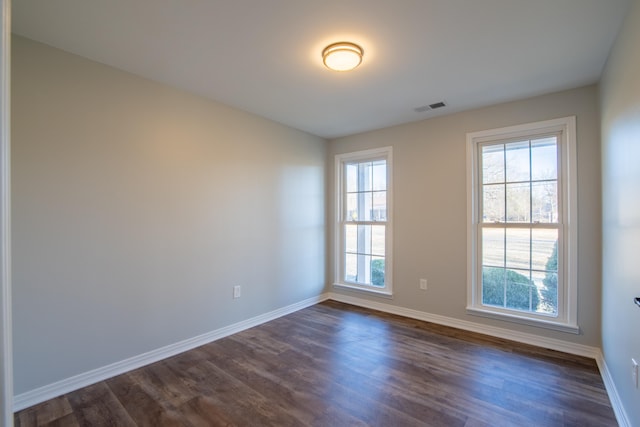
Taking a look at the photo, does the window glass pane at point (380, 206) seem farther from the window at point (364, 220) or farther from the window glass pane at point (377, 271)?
the window glass pane at point (377, 271)

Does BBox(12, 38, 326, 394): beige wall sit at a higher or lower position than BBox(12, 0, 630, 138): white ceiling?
lower

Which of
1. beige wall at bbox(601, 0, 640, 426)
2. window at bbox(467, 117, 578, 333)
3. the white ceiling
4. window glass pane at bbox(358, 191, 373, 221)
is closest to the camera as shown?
beige wall at bbox(601, 0, 640, 426)

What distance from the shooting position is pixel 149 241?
261 centimetres

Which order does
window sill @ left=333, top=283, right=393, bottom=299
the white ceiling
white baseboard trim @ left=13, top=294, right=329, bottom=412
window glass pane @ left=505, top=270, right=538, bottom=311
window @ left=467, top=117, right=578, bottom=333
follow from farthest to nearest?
window sill @ left=333, top=283, right=393, bottom=299 → window glass pane @ left=505, top=270, right=538, bottom=311 → window @ left=467, top=117, right=578, bottom=333 → white baseboard trim @ left=13, top=294, right=329, bottom=412 → the white ceiling

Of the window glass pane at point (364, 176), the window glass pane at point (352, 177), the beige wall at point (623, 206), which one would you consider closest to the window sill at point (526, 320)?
the beige wall at point (623, 206)

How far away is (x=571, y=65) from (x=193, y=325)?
3941 millimetres

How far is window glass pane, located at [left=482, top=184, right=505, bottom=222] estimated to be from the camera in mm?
3240

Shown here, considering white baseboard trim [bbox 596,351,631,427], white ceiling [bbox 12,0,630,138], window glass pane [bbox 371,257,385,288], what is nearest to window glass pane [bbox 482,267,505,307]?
white baseboard trim [bbox 596,351,631,427]

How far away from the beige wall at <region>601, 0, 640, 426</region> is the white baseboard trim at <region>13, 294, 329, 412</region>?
3070mm

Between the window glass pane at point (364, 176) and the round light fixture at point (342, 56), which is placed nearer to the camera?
the round light fixture at point (342, 56)

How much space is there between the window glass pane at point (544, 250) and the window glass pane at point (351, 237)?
7.04ft

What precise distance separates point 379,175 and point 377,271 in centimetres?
133

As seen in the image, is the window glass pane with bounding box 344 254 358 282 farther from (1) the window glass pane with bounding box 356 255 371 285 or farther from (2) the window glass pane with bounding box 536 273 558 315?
(2) the window glass pane with bounding box 536 273 558 315

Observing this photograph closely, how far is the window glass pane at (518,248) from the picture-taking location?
3074 millimetres
